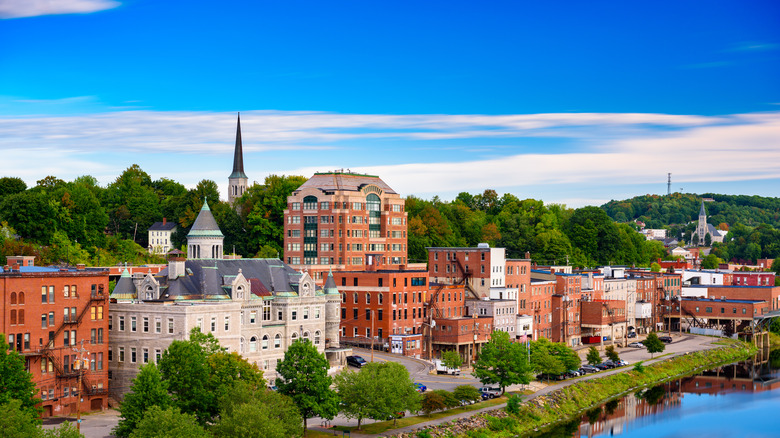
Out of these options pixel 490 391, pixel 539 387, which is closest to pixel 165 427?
pixel 490 391

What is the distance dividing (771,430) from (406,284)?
1801 inches

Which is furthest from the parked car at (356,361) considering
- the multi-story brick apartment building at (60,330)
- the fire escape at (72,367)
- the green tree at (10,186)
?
the green tree at (10,186)

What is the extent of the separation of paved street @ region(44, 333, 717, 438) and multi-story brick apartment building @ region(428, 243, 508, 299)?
16.8 metres

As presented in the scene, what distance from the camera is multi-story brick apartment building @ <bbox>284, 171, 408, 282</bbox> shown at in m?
160

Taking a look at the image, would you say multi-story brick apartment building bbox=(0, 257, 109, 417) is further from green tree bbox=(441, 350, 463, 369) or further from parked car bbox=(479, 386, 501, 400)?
green tree bbox=(441, 350, 463, 369)

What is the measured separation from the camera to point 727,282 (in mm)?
197875

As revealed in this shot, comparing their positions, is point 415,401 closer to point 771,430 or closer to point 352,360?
point 352,360

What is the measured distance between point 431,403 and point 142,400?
28465 mm

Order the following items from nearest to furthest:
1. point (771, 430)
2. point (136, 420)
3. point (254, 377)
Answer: point (136, 420) → point (254, 377) → point (771, 430)

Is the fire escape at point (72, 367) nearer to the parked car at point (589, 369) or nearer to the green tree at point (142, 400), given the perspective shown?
the green tree at point (142, 400)

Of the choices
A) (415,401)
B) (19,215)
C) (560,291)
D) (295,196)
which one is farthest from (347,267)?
(415,401)

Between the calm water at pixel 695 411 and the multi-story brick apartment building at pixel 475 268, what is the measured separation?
24181 millimetres

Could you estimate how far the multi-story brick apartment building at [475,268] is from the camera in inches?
5320

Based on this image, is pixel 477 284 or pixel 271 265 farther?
pixel 477 284
